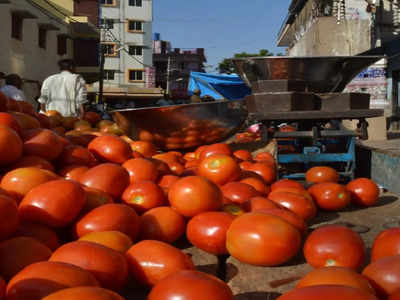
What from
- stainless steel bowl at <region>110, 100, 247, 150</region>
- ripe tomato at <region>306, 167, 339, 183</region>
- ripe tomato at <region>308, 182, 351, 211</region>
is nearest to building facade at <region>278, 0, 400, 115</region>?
stainless steel bowl at <region>110, 100, 247, 150</region>

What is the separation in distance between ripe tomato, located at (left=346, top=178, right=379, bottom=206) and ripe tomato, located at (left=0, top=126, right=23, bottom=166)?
8.89ft

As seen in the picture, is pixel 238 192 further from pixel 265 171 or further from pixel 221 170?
pixel 265 171

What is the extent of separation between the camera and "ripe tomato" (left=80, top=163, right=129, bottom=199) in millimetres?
2588

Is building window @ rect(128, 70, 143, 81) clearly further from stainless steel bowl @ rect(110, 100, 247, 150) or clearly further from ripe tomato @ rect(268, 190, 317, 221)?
ripe tomato @ rect(268, 190, 317, 221)

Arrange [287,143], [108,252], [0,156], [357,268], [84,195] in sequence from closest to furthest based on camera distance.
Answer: [108,252] → [357,268] → [84,195] → [0,156] → [287,143]

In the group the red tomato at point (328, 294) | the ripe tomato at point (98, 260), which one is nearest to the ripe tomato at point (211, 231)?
the ripe tomato at point (98, 260)

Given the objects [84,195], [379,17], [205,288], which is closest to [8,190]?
[84,195]

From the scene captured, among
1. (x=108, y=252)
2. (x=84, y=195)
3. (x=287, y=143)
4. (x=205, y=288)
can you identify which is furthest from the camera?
(x=287, y=143)

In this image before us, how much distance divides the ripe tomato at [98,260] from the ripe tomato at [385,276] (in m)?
0.96

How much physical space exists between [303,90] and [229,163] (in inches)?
74.8

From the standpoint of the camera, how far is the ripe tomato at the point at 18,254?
5.34 ft

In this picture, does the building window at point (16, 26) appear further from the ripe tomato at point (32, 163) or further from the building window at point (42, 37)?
the ripe tomato at point (32, 163)

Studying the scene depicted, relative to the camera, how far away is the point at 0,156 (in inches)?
100.0

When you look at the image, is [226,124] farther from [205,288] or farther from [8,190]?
[205,288]
